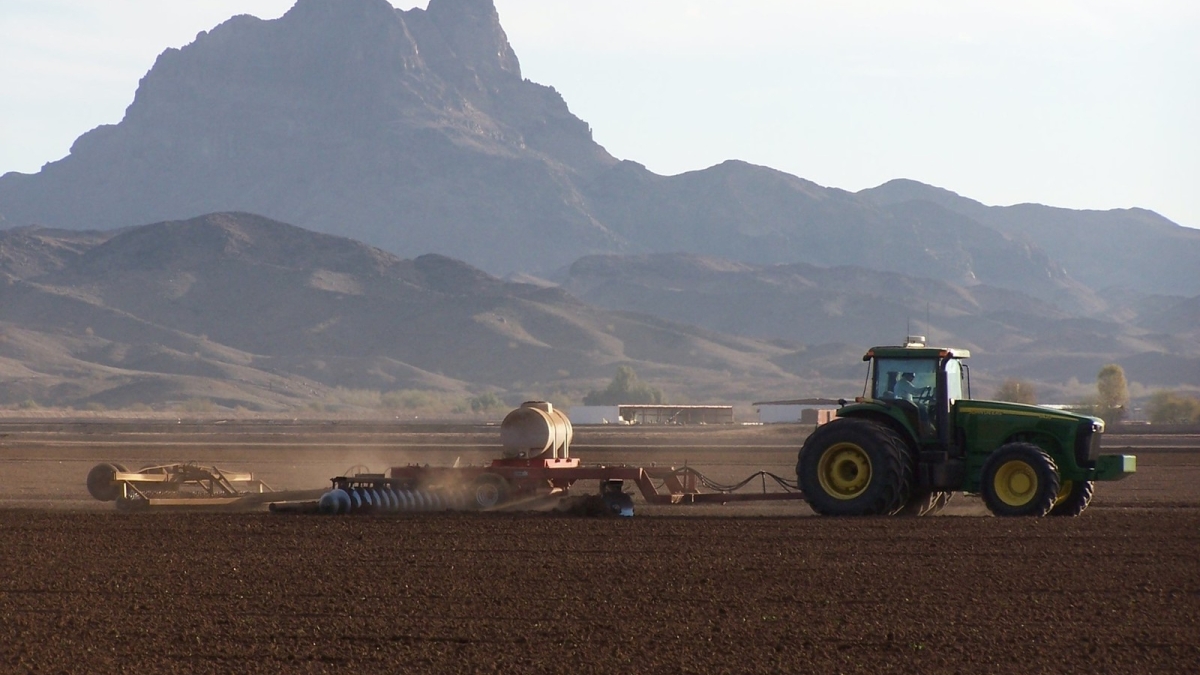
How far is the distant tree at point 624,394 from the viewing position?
116438 millimetres

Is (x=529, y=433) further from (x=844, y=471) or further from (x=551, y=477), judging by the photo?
(x=844, y=471)

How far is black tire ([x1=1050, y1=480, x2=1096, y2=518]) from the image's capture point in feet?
61.0

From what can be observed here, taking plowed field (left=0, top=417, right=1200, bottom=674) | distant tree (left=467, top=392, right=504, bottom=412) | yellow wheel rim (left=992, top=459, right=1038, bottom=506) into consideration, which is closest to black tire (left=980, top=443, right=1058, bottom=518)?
yellow wheel rim (left=992, top=459, right=1038, bottom=506)

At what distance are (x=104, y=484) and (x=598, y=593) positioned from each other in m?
11.4

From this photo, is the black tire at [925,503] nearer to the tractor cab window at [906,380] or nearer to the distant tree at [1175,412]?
the tractor cab window at [906,380]

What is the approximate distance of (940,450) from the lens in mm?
18562

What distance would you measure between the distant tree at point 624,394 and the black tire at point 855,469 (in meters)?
96.0

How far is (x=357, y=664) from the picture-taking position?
10.3m

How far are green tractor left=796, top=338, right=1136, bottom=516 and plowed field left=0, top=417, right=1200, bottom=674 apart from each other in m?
0.56

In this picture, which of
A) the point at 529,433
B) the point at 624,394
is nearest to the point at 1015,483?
the point at 529,433

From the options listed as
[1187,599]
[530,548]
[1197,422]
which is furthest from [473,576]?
[1197,422]

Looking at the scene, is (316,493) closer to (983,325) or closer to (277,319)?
(277,319)

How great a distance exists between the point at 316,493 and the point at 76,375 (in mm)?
124009

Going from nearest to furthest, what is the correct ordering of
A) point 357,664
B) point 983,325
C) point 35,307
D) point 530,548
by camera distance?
point 357,664 < point 530,548 < point 35,307 < point 983,325
